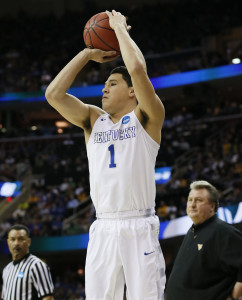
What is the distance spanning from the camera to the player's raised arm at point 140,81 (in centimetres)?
339

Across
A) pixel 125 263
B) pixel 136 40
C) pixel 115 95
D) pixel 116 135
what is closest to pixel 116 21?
pixel 115 95

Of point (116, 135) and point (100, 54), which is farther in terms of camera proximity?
point (100, 54)

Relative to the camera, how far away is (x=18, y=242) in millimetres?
5965

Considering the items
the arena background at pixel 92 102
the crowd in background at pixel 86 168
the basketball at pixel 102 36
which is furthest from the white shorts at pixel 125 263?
the crowd in background at pixel 86 168

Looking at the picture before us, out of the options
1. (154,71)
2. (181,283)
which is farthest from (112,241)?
(154,71)

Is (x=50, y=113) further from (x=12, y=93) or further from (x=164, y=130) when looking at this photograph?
(x=164, y=130)

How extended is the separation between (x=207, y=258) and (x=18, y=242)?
2479 millimetres

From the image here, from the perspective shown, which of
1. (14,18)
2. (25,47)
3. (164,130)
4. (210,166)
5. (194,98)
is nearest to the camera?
(210,166)

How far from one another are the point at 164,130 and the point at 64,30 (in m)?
8.60

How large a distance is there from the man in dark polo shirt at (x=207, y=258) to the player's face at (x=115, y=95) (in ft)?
4.01

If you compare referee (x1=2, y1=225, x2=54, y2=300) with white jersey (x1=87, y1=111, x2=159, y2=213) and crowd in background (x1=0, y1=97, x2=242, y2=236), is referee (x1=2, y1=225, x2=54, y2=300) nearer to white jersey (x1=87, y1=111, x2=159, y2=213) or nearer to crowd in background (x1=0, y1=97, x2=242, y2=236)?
white jersey (x1=87, y1=111, x2=159, y2=213)

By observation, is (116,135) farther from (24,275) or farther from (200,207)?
(24,275)

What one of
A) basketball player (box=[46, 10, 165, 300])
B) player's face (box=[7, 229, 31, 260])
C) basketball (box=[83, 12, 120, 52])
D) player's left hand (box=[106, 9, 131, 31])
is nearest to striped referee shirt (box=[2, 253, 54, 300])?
player's face (box=[7, 229, 31, 260])

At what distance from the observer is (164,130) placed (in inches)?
793
